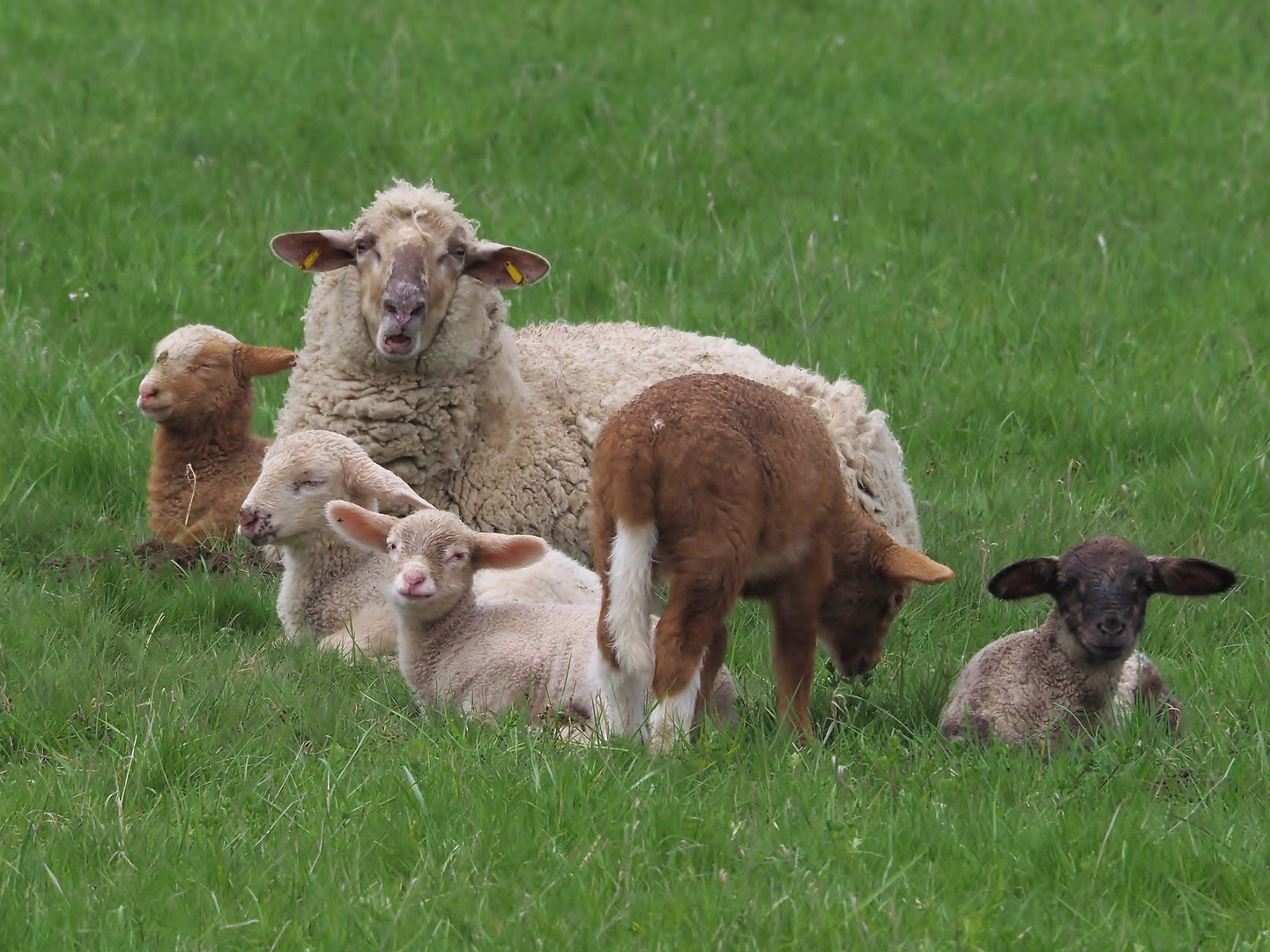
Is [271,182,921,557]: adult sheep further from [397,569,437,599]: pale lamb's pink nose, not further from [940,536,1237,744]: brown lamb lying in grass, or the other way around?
[940,536,1237,744]: brown lamb lying in grass

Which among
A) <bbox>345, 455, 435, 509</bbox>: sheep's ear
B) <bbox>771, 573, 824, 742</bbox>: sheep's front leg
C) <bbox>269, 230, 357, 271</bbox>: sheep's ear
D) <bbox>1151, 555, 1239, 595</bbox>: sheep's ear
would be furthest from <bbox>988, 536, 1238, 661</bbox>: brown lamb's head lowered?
<bbox>269, 230, 357, 271</bbox>: sheep's ear

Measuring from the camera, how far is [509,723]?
469 centimetres

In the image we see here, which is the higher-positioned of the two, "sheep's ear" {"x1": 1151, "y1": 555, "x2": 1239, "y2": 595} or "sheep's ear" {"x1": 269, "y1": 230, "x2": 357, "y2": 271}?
"sheep's ear" {"x1": 269, "y1": 230, "x2": 357, "y2": 271}

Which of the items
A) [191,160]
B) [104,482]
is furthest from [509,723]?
[191,160]

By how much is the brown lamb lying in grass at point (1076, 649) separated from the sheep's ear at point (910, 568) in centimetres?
16

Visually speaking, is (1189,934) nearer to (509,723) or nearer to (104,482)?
(509,723)

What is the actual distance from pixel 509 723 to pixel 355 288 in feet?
8.10

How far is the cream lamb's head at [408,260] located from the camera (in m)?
6.34

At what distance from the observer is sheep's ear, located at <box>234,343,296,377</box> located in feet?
22.2

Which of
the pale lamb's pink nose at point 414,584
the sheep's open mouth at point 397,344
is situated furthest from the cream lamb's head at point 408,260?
the pale lamb's pink nose at point 414,584

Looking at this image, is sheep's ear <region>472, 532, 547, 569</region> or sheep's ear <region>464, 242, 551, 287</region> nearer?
sheep's ear <region>472, 532, 547, 569</region>

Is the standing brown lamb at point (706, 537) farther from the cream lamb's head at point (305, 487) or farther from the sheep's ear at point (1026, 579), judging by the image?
the cream lamb's head at point (305, 487)

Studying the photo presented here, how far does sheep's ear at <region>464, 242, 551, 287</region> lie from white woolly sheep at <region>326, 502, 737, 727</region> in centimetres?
157

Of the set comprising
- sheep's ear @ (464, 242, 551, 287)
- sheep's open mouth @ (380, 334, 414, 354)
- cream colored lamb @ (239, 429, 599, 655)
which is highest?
sheep's ear @ (464, 242, 551, 287)
